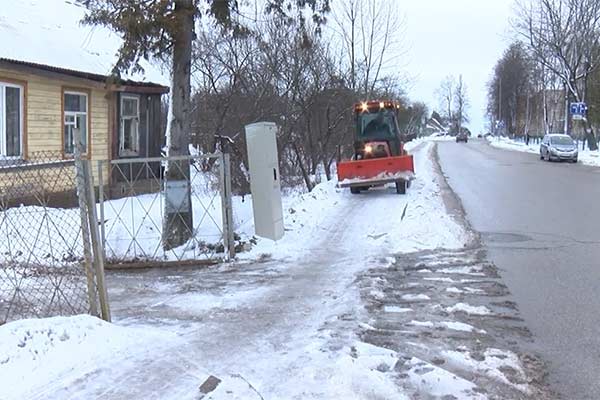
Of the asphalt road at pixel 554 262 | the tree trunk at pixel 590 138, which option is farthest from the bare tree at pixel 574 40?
the asphalt road at pixel 554 262

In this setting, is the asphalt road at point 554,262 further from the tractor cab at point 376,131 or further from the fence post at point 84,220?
the fence post at point 84,220

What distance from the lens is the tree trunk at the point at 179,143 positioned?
10.6 meters

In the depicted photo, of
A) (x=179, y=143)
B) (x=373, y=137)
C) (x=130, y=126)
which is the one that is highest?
(x=130, y=126)

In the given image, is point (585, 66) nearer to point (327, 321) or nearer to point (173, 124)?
point (173, 124)

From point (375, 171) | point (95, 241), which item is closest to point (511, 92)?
point (375, 171)

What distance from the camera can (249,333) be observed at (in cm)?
611

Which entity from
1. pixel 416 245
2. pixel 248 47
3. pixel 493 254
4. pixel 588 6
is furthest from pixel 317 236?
pixel 588 6

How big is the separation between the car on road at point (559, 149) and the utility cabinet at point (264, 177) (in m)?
30.9

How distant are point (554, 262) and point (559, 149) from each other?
102 feet

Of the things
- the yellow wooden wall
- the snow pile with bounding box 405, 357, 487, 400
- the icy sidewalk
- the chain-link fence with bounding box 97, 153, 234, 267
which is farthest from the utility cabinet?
the yellow wooden wall

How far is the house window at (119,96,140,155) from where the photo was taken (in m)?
19.2

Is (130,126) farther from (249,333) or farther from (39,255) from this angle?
(249,333)

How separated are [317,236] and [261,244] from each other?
4.40 feet

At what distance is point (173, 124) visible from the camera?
1096cm
